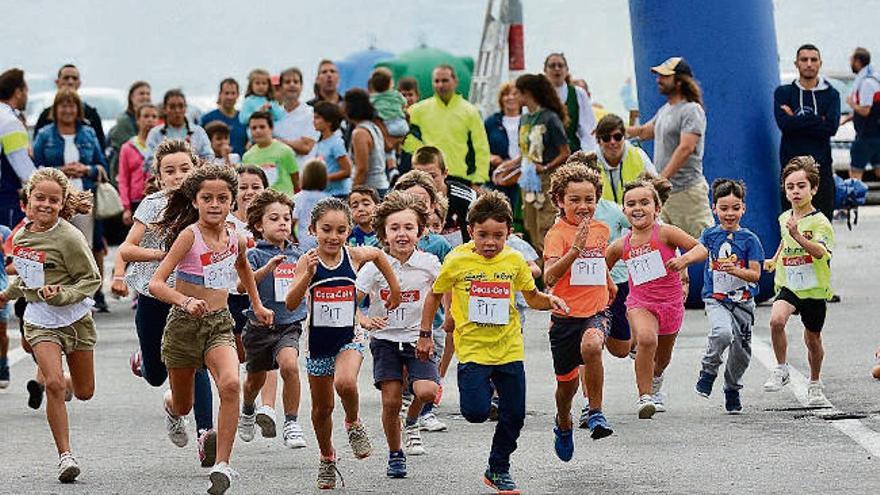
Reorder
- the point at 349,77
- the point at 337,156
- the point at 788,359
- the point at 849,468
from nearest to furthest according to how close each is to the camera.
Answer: the point at 849,468
the point at 788,359
the point at 337,156
the point at 349,77

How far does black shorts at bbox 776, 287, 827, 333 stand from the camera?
468 inches

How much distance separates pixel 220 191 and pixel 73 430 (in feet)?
7.80

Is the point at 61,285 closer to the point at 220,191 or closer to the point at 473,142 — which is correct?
the point at 220,191

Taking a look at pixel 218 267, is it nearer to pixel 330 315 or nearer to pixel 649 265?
pixel 330 315

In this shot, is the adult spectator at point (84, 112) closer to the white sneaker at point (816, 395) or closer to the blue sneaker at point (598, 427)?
the white sneaker at point (816, 395)

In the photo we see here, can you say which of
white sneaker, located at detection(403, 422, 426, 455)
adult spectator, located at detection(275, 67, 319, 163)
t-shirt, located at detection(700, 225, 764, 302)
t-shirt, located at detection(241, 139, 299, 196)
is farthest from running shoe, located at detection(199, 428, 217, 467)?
adult spectator, located at detection(275, 67, 319, 163)

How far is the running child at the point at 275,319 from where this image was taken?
1045cm

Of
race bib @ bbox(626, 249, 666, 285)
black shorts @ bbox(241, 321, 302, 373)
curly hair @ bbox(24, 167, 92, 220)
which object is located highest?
curly hair @ bbox(24, 167, 92, 220)

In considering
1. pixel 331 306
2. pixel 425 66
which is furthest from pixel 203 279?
pixel 425 66

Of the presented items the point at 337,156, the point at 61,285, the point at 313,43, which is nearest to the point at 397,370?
the point at 61,285

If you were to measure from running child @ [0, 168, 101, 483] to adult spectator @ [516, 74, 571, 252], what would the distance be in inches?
231

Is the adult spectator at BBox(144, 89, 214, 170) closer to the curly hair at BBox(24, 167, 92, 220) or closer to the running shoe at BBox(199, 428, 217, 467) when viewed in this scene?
the curly hair at BBox(24, 167, 92, 220)

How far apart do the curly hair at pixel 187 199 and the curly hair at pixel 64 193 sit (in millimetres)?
670

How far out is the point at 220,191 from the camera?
9492 mm
